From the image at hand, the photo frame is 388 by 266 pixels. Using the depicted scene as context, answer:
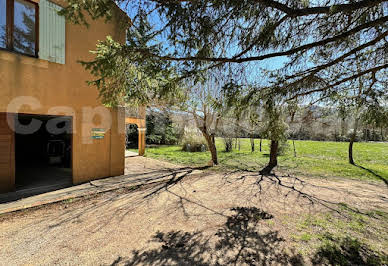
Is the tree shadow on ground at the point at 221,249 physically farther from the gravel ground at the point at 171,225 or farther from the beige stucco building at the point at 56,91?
the beige stucco building at the point at 56,91

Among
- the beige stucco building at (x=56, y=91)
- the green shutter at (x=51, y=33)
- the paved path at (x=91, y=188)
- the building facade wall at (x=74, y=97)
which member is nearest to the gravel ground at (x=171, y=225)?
the paved path at (x=91, y=188)

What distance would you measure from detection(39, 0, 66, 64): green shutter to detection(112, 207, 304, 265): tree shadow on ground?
5.42 m

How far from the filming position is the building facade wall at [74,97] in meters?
4.61

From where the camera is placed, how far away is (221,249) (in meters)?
2.87

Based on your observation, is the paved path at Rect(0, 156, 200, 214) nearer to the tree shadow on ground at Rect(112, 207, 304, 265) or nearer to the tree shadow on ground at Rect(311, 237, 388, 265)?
the tree shadow on ground at Rect(112, 207, 304, 265)

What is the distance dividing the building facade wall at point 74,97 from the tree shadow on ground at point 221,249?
13.8 ft

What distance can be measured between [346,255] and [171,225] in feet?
9.21

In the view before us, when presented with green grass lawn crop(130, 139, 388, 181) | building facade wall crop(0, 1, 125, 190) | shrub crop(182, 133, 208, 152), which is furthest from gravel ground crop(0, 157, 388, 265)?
shrub crop(182, 133, 208, 152)

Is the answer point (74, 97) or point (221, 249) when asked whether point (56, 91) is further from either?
point (221, 249)

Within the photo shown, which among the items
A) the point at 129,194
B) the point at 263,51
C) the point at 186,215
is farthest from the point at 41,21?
the point at 186,215

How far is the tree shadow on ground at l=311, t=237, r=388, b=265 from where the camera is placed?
103 inches

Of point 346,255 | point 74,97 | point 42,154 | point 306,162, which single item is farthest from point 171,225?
point 306,162

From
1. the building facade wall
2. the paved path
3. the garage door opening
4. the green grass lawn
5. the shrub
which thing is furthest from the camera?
the shrub

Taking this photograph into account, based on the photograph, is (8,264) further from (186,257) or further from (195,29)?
(195,29)
